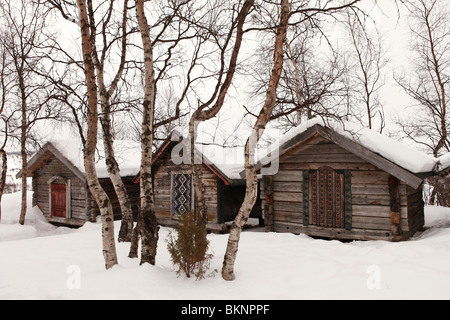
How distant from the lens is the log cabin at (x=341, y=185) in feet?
27.7

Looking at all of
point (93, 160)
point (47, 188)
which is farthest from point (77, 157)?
point (93, 160)

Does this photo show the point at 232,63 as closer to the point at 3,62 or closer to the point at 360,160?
the point at 360,160

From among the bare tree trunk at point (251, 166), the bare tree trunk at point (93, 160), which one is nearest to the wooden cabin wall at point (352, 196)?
the bare tree trunk at point (251, 166)

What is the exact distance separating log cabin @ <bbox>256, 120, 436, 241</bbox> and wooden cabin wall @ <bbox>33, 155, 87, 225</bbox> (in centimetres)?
930

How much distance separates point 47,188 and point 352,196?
15027 mm

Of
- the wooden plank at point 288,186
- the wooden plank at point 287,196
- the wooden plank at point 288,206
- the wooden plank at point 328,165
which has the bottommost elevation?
the wooden plank at point 288,206

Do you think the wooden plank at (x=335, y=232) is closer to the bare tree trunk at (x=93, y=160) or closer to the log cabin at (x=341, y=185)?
the log cabin at (x=341, y=185)

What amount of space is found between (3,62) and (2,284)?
12.5 metres

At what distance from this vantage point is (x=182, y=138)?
37.1 ft

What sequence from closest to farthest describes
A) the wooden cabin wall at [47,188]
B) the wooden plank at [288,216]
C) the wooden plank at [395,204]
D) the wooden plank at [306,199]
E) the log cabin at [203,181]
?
the wooden plank at [395,204] < the wooden plank at [306,199] < the wooden plank at [288,216] < the log cabin at [203,181] < the wooden cabin wall at [47,188]
